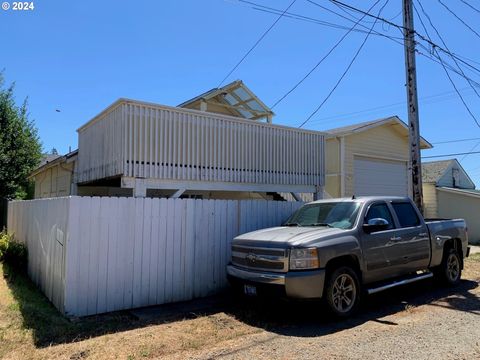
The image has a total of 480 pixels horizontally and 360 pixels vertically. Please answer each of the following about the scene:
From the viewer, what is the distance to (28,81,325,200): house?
964cm

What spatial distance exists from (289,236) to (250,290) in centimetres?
102

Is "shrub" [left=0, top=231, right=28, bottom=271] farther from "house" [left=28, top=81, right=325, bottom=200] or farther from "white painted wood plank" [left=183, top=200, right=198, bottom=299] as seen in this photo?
"white painted wood plank" [left=183, top=200, right=198, bottom=299]

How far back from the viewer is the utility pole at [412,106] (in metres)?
10.6

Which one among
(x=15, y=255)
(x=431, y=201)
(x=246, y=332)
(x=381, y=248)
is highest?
(x=431, y=201)

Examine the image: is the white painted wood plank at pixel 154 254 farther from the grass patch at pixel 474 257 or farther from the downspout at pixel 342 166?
the grass patch at pixel 474 257

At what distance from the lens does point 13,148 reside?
16719mm

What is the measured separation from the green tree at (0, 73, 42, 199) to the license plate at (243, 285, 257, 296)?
13050 millimetres

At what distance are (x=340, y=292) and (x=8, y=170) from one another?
14476 mm

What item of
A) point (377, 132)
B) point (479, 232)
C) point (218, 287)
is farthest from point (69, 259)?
point (479, 232)

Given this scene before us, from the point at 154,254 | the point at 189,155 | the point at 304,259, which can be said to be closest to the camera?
the point at 304,259

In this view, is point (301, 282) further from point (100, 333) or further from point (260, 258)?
point (100, 333)

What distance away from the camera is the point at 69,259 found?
6.38 m

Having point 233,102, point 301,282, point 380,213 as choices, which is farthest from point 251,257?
point 233,102

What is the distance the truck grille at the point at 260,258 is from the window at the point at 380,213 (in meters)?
1.96
